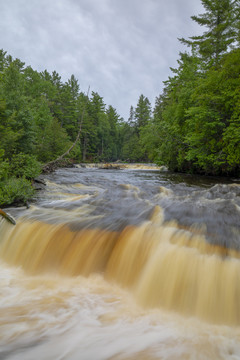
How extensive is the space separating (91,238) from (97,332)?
1.87 m

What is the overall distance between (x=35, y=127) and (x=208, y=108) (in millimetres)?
9916

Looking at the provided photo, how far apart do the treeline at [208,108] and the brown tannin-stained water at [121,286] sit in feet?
24.9

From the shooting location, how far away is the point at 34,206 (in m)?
6.39

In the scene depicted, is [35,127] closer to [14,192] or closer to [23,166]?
[23,166]

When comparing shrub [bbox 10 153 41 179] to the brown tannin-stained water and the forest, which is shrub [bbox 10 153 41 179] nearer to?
the forest

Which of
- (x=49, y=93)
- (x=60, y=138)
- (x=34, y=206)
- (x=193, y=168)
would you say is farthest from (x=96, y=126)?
(x=34, y=206)

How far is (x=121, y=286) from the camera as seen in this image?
129 inches

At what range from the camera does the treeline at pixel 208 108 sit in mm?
11023

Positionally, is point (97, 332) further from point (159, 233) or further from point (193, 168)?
point (193, 168)

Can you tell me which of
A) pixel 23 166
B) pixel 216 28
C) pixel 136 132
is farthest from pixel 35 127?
pixel 136 132

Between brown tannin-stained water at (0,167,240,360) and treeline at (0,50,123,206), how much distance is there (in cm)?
336

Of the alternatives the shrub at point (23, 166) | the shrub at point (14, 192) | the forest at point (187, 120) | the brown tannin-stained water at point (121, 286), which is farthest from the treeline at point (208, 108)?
the shrub at point (14, 192)

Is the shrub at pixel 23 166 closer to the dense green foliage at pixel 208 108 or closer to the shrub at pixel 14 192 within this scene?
the shrub at pixel 14 192

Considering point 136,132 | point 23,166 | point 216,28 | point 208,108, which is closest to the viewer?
point 23,166
